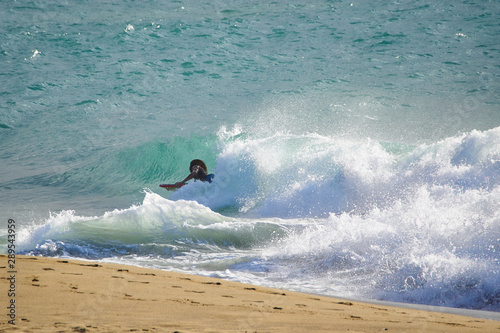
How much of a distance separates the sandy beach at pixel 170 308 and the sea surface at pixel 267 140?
1104mm

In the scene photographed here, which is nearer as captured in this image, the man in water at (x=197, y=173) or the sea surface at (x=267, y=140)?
the sea surface at (x=267, y=140)

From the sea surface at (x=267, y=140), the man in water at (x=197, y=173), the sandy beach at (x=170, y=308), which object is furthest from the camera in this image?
the man in water at (x=197, y=173)

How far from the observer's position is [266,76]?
1878cm

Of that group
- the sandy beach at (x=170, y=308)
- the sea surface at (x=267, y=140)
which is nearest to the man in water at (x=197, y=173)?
the sea surface at (x=267, y=140)

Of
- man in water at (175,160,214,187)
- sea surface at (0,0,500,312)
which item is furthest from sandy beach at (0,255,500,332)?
man in water at (175,160,214,187)

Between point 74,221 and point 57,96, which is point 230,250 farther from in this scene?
point 57,96

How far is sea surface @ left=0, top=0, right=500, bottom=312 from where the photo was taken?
6.36m

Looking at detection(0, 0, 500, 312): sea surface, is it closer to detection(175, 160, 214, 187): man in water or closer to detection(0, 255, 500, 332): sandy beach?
detection(175, 160, 214, 187): man in water

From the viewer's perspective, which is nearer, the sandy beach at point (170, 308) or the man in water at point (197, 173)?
the sandy beach at point (170, 308)

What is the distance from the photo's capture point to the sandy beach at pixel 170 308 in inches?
129

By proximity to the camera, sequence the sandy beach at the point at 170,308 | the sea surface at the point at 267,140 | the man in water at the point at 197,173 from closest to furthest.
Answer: the sandy beach at the point at 170,308
the sea surface at the point at 267,140
the man in water at the point at 197,173

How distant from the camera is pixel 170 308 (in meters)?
3.73

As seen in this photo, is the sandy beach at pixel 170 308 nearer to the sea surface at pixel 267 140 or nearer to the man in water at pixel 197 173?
the sea surface at pixel 267 140

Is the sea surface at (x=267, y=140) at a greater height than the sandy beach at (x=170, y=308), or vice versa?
the sea surface at (x=267, y=140)
